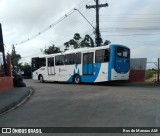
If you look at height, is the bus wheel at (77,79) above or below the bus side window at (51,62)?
below

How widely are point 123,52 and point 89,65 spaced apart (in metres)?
2.93

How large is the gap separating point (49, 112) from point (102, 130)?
368 cm

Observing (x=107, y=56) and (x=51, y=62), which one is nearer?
(x=107, y=56)

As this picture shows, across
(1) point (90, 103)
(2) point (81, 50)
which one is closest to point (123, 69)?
(2) point (81, 50)

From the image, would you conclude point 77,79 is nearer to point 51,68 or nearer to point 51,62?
point 51,68

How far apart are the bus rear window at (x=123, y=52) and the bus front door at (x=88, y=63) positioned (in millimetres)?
2468

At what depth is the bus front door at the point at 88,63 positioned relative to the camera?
88.4ft

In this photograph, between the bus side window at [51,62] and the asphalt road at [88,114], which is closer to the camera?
the asphalt road at [88,114]

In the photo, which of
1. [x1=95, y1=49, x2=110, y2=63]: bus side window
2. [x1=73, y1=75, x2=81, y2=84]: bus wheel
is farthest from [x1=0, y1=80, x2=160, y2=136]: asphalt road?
[x1=73, y1=75, x2=81, y2=84]: bus wheel

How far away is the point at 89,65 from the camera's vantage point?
27.1 meters

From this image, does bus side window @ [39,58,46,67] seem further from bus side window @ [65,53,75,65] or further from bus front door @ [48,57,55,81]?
bus side window @ [65,53,75,65]

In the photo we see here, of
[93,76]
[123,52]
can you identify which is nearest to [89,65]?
[93,76]

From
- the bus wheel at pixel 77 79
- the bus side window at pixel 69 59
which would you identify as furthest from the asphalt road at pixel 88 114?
the bus side window at pixel 69 59

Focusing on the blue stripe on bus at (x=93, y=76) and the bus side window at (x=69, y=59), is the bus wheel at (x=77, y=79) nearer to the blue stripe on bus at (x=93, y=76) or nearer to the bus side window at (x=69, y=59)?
the blue stripe on bus at (x=93, y=76)
